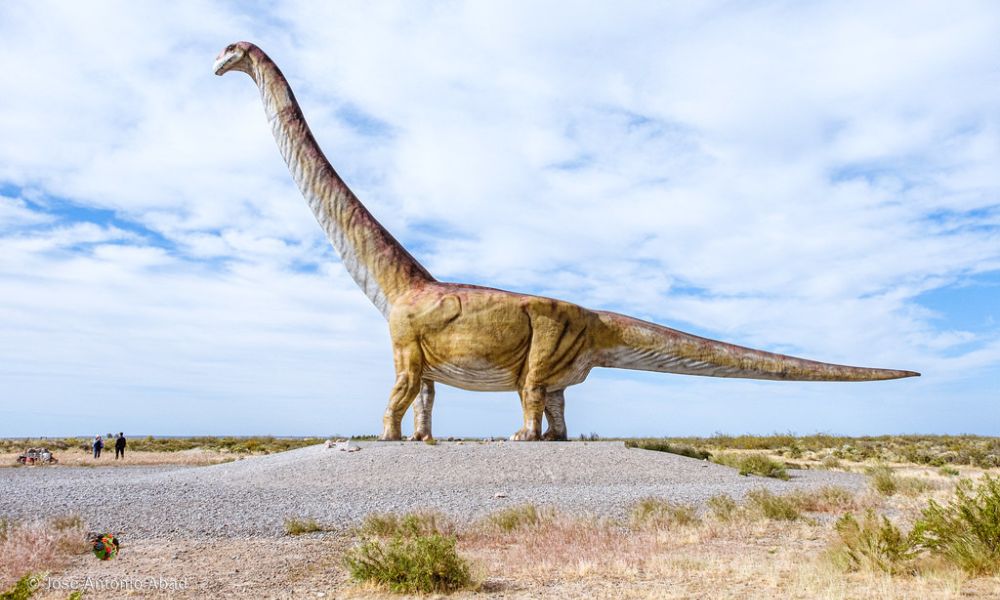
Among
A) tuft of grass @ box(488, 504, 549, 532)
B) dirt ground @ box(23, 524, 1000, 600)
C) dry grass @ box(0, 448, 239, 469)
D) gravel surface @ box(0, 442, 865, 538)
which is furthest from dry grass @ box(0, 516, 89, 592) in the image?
dry grass @ box(0, 448, 239, 469)

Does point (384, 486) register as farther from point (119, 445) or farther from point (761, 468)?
point (119, 445)

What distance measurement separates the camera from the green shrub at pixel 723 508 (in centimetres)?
901

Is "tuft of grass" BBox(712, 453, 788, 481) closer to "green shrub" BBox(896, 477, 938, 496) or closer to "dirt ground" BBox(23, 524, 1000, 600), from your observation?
"green shrub" BBox(896, 477, 938, 496)

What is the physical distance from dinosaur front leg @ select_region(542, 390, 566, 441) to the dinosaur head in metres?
9.50

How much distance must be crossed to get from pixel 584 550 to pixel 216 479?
8.26 metres

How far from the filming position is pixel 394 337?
1443 cm

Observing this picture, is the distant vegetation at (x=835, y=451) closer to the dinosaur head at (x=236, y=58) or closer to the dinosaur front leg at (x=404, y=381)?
the dinosaur front leg at (x=404, y=381)

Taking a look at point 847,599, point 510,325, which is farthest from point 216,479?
point 847,599

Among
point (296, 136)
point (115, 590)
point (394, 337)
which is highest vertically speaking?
point (296, 136)

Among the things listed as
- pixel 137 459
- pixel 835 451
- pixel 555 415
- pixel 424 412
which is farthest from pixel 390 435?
pixel 835 451

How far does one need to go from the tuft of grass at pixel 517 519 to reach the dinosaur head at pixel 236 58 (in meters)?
11.6

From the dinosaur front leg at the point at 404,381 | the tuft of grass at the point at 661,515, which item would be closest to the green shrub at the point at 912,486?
the tuft of grass at the point at 661,515

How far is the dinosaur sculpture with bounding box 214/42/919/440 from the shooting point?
14.3 metres

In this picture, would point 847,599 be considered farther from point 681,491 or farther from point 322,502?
point 322,502
